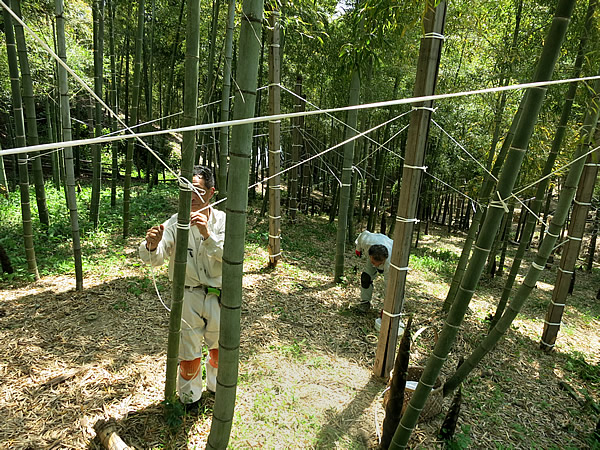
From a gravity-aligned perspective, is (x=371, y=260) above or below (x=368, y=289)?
above

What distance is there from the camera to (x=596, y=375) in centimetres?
362

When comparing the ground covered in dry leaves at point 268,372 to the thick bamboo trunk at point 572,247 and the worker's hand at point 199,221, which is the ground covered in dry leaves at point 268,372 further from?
the worker's hand at point 199,221

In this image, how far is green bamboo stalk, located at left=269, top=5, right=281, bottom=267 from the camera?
13.9 feet

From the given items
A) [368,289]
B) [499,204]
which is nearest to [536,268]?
[499,204]

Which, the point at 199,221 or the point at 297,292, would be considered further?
the point at 297,292

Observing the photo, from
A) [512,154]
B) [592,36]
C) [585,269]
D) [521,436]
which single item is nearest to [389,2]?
[512,154]

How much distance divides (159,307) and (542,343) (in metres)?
4.25

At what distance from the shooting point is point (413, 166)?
2.54m

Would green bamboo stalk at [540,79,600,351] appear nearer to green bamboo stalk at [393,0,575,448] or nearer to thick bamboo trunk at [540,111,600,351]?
thick bamboo trunk at [540,111,600,351]

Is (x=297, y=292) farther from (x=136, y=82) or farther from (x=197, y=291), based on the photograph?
(x=136, y=82)

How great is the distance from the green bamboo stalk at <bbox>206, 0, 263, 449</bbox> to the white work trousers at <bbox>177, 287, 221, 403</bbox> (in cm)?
79

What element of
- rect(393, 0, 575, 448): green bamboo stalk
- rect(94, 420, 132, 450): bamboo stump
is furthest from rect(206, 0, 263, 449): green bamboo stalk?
rect(393, 0, 575, 448): green bamboo stalk

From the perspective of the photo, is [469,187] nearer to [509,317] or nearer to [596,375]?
[596,375]

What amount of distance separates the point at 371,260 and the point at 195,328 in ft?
7.39
